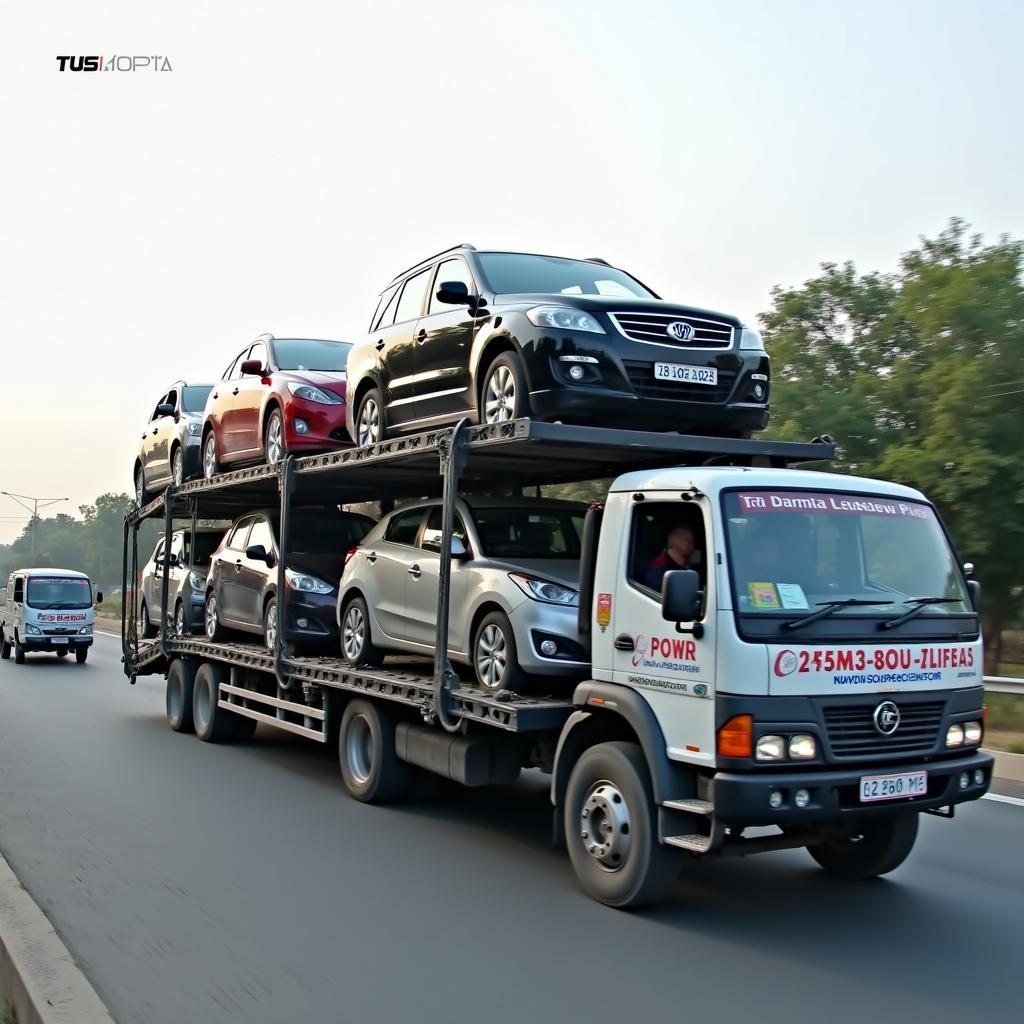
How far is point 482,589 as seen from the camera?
7777mm

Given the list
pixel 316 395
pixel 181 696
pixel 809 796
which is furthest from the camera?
pixel 181 696

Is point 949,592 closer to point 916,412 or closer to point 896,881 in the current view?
point 896,881

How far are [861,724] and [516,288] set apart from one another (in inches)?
166

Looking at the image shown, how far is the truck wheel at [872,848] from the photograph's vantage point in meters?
6.78

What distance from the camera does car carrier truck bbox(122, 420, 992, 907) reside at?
5.63 meters

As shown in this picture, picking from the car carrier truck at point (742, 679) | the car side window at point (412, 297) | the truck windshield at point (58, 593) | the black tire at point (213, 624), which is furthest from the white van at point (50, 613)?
the car carrier truck at point (742, 679)

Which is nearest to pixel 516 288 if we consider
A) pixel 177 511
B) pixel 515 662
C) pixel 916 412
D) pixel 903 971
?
pixel 515 662

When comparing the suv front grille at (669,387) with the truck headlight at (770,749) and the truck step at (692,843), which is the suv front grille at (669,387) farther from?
the truck step at (692,843)

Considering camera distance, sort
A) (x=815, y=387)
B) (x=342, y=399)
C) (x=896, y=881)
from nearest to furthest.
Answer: (x=896, y=881)
(x=342, y=399)
(x=815, y=387)

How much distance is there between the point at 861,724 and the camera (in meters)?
5.78

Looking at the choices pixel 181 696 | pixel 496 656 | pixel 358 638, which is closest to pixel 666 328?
pixel 496 656

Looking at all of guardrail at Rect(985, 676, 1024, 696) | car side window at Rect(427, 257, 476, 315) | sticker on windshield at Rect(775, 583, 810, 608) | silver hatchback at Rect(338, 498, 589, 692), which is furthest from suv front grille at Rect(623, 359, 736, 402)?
guardrail at Rect(985, 676, 1024, 696)

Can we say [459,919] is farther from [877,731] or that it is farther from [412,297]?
[412,297]

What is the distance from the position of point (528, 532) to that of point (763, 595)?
→ 8.76ft
